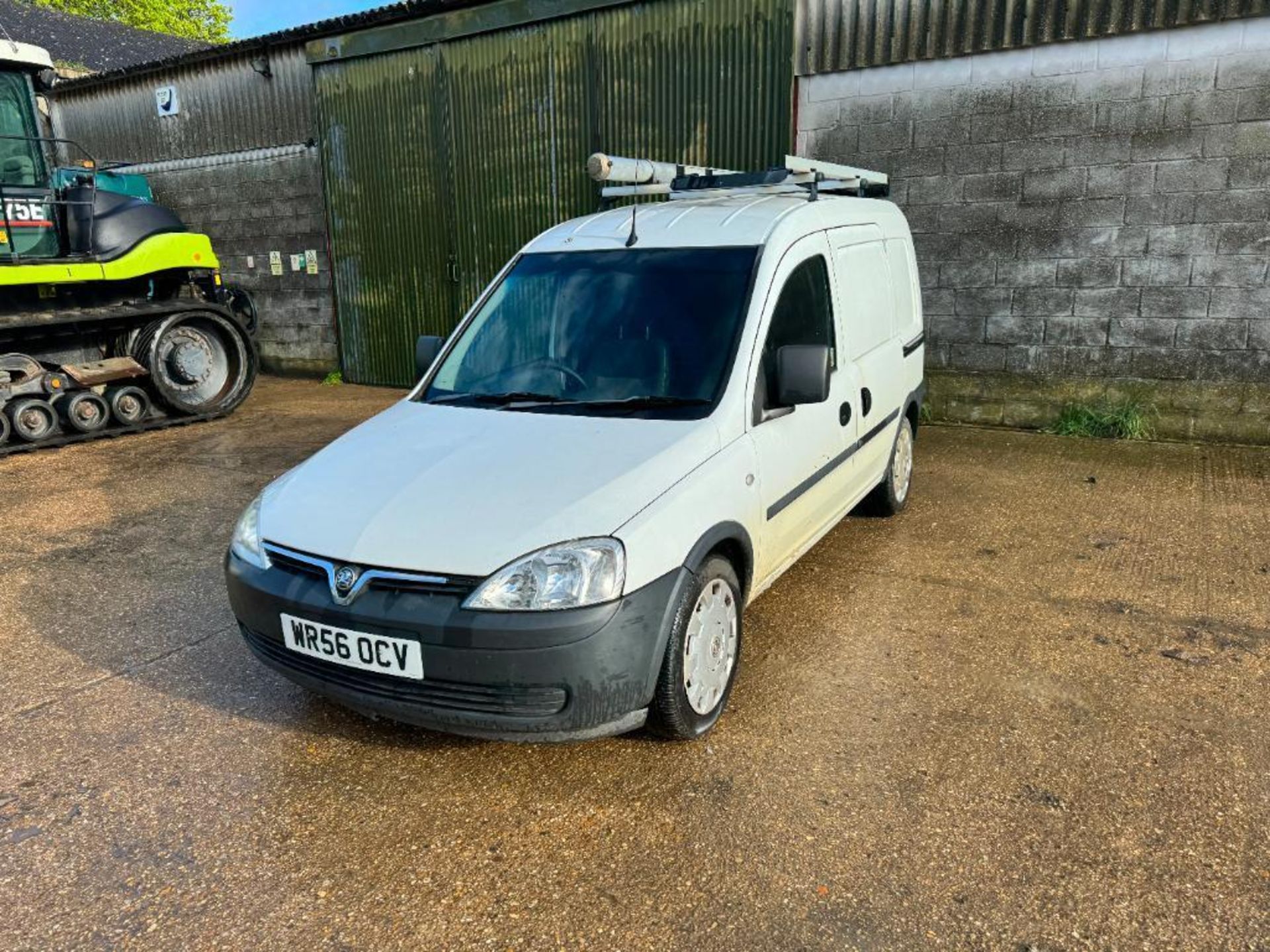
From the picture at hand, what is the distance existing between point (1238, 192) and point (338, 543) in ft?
23.0

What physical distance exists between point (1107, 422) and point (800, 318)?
15.7ft

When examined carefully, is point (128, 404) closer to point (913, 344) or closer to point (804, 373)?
point (913, 344)

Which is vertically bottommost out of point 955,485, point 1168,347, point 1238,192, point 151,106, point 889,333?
point 955,485

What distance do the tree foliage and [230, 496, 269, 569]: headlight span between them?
135 ft

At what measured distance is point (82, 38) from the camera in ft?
73.9

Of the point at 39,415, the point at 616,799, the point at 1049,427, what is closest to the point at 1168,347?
the point at 1049,427

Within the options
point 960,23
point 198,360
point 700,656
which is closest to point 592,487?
point 700,656

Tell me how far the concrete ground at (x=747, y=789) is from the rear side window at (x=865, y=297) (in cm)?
123

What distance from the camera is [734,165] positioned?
8383 millimetres

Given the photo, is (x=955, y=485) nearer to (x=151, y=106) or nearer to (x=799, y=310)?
(x=799, y=310)

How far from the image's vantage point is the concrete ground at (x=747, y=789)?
89.4 inches

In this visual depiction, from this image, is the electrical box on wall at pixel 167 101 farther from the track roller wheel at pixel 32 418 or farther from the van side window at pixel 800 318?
the van side window at pixel 800 318

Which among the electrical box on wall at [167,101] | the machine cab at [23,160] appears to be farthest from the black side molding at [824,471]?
the electrical box on wall at [167,101]

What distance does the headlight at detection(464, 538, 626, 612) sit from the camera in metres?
2.50
